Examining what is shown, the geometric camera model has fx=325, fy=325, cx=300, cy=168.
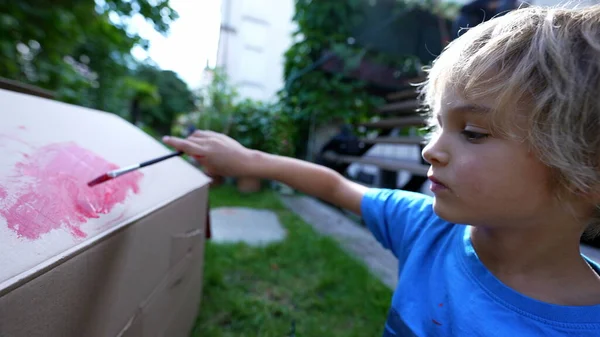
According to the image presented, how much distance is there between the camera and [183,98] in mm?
12391

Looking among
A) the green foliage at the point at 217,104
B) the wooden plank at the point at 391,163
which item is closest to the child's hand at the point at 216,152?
the wooden plank at the point at 391,163

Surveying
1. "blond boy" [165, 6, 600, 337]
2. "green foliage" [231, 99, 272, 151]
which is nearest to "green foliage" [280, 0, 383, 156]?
"green foliage" [231, 99, 272, 151]

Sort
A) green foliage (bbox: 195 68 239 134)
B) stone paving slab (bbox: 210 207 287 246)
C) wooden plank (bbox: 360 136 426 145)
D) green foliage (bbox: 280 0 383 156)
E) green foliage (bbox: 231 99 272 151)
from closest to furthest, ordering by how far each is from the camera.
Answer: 1. stone paving slab (bbox: 210 207 287 246)
2. wooden plank (bbox: 360 136 426 145)
3. green foliage (bbox: 280 0 383 156)
4. green foliage (bbox: 231 99 272 151)
5. green foliage (bbox: 195 68 239 134)

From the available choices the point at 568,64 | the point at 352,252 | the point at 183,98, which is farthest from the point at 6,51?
the point at 183,98

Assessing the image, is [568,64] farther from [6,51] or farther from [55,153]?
[6,51]

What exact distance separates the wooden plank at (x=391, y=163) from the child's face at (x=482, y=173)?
4.11ft

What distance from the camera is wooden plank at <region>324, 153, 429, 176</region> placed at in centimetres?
177

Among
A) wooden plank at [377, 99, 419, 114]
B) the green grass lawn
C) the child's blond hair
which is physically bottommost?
the green grass lawn

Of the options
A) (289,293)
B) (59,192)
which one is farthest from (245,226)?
(59,192)

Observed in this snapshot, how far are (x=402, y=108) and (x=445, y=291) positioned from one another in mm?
2123

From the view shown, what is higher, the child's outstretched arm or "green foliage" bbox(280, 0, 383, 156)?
"green foliage" bbox(280, 0, 383, 156)

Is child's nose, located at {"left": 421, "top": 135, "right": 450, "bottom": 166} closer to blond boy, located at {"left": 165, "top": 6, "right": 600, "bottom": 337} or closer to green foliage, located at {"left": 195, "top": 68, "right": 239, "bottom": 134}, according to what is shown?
blond boy, located at {"left": 165, "top": 6, "right": 600, "bottom": 337}

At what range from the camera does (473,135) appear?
0.46 m

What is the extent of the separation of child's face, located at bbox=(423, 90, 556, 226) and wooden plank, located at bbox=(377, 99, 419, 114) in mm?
1908
